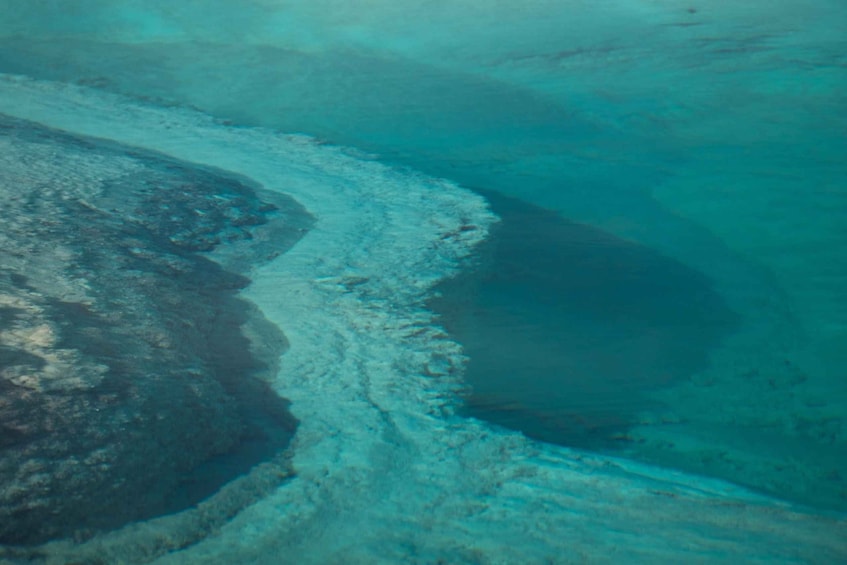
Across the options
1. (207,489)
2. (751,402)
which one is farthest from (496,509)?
(751,402)

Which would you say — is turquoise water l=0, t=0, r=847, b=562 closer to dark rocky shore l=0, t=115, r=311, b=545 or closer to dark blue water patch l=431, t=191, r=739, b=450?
dark blue water patch l=431, t=191, r=739, b=450

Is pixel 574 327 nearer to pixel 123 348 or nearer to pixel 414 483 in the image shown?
pixel 414 483

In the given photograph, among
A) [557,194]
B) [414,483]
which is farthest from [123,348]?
[557,194]

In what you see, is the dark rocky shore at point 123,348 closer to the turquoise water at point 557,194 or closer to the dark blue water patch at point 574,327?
the turquoise water at point 557,194

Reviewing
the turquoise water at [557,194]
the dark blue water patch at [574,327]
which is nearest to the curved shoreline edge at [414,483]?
the turquoise water at [557,194]

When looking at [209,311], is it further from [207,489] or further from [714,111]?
[714,111]
